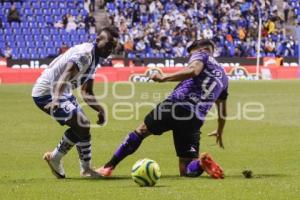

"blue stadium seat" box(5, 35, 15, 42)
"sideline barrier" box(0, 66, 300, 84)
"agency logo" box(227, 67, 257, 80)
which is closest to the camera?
"sideline barrier" box(0, 66, 300, 84)

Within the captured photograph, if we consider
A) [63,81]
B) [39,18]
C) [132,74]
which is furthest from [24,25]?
[63,81]

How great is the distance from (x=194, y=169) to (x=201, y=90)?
3.47 ft

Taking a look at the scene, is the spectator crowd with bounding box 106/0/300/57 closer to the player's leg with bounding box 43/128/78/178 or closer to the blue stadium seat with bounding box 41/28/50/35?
the blue stadium seat with bounding box 41/28/50/35

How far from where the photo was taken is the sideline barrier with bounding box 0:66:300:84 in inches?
1437

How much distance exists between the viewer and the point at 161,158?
547 inches

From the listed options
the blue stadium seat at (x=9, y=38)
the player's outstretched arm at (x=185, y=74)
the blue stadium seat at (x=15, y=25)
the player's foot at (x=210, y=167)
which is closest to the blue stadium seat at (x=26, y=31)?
the blue stadium seat at (x=15, y=25)

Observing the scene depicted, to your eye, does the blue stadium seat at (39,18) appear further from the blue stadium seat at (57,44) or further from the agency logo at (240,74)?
the agency logo at (240,74)

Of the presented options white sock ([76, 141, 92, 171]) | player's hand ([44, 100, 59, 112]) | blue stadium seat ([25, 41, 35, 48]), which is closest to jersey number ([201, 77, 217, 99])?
white sock ([76, 141, 92, 171])

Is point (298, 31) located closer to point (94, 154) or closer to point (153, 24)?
point (153, 24)

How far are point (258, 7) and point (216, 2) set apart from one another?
2.53 meters

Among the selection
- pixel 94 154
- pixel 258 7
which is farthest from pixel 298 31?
pixel 94 154

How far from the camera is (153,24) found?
44.0 meters

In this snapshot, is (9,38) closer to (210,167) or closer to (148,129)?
(148,129)

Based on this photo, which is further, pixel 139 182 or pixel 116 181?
pixel 116 181
